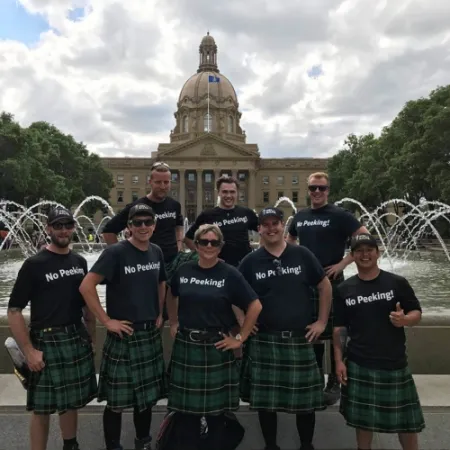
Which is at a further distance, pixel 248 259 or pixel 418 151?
pixel 418 151

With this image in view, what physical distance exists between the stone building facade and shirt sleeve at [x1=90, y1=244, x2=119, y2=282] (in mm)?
80055

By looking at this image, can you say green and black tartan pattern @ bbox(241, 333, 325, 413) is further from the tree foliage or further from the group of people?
the tree foliage

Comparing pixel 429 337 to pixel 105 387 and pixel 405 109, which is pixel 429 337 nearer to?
pixel 105 387

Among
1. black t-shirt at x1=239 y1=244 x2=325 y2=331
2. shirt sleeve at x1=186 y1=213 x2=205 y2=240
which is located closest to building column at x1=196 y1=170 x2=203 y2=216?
shirt sleeve at x1=186 y1=213 x2=205 y2=240

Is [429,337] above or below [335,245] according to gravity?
below

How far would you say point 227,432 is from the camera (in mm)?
3949

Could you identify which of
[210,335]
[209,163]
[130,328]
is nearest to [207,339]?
[210,335]

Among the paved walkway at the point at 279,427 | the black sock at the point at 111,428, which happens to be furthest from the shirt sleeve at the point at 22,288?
the paved walkway at the point at 279,427

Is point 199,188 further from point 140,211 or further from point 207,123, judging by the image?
point 140,211

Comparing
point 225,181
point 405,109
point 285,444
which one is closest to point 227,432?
point 285,444

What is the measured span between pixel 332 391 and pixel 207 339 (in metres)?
1.65

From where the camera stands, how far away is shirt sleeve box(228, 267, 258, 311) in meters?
3.73

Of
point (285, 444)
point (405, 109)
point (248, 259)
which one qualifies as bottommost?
point (285, 444)

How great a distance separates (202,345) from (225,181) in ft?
5.74
